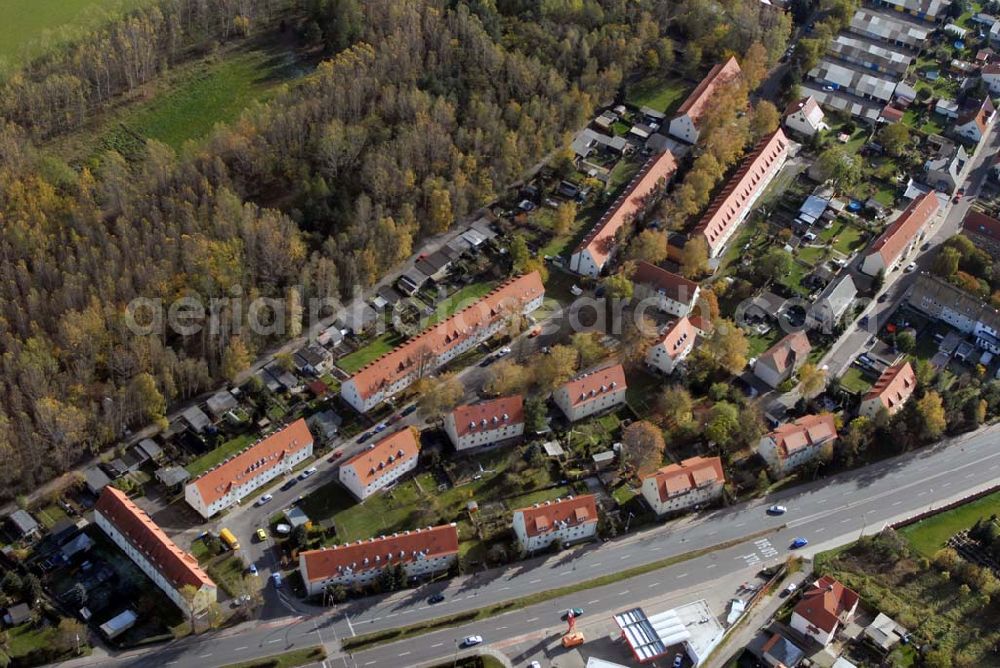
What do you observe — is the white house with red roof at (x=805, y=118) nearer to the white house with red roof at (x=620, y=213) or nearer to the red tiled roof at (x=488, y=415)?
the white house with red roof at (x=620, y=213)

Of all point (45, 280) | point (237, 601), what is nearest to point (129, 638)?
point (237, 601)

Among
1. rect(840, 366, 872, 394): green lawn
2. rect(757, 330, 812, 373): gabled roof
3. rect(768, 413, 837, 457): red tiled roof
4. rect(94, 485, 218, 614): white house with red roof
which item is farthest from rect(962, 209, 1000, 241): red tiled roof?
rect(94, 485, 218, 614): white house with red roof

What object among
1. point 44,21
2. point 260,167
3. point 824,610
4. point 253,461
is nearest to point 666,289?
point 824,610

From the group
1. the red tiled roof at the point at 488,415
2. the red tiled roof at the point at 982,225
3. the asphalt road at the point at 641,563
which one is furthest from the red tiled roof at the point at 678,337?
the red tiled roof at the point at 982,225

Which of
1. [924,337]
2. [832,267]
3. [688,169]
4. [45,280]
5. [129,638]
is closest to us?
[129,638]

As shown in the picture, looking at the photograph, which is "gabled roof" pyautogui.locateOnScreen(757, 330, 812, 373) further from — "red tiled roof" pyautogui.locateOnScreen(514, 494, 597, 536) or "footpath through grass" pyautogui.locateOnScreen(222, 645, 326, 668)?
"footpath through grass" pyautogui.locateOnScreen(222, 645, 326, 668)

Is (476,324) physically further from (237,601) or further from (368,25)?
(368,25)

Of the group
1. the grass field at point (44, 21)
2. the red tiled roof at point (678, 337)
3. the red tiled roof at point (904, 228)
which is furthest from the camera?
the grass field at point (44, 21)
